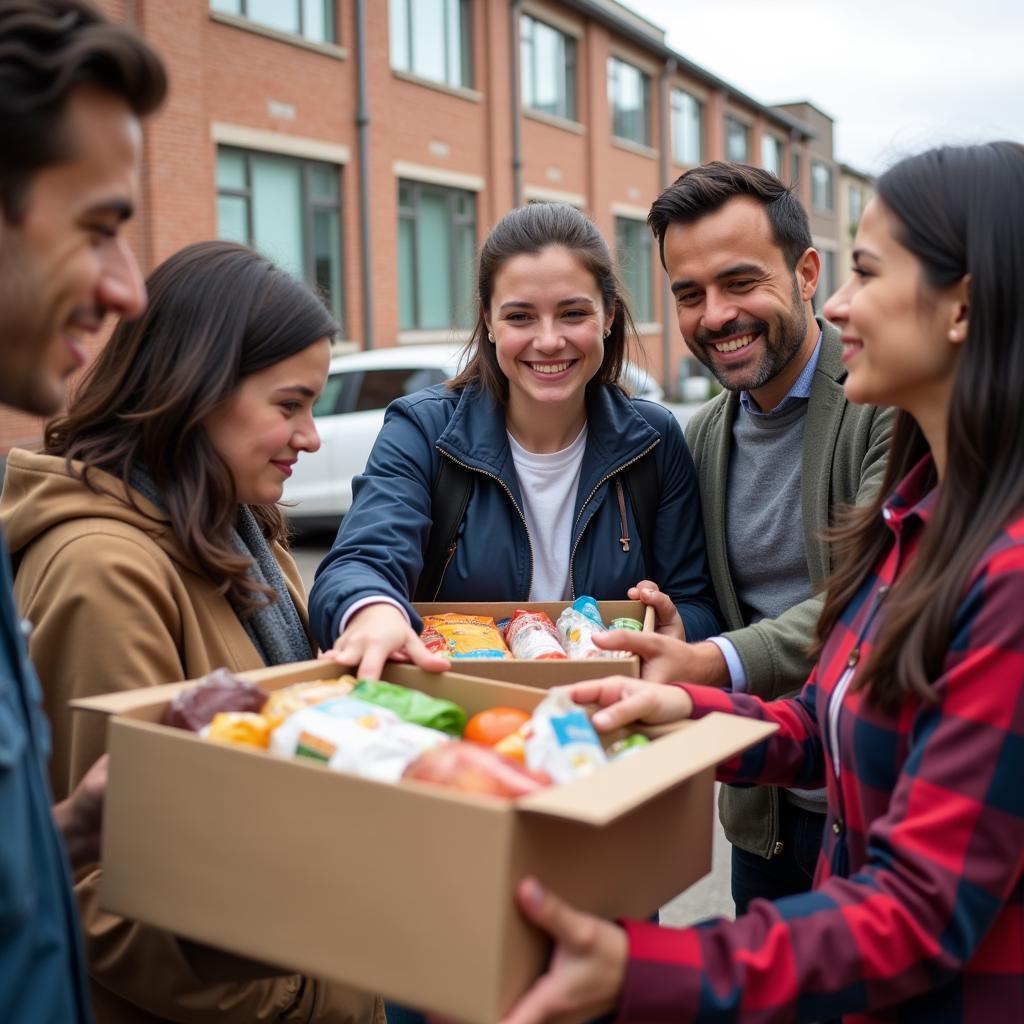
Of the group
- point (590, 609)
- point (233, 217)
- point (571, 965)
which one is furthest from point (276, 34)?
point (571, 965)

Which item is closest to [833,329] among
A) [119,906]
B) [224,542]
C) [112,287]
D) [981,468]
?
[981,468]

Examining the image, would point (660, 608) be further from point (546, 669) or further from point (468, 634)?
point (546, 669)

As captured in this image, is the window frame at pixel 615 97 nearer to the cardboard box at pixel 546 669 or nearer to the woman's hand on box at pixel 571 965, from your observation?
the cardboard box at pixel 546 669

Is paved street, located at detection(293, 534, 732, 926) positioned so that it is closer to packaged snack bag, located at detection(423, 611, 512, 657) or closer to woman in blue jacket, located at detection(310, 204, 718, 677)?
woman in blue jacket, located at detection(310, 204, 718, 677)

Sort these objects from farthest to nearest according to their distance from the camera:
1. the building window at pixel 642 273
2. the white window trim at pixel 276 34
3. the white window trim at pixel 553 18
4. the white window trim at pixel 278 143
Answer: the building window at pixel 642 273
the white window trim at pixel 553 18
the white window trim at pixel 278 143
the white window trim at pixel 276 34

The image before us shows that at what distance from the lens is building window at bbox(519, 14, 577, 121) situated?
827 inches

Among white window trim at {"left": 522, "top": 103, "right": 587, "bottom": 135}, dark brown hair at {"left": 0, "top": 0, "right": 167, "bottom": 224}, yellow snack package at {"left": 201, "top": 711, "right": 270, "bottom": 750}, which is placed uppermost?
white window trim at {"left": 522, "top": 103, "right": 587, "bottom": 135}

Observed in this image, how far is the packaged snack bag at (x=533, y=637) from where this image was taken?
2.16 metres

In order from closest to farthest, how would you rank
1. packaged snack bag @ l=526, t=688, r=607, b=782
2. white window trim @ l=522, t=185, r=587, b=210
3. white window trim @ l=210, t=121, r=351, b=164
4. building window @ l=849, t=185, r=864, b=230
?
packaged snack bag @ l=526, t=688, r=607, b=782 → white window trim @ l=210, t=121, r=351, b=164 → white window trim @ l=522, t=185, r=587, b=210 → building window @ l=849, t=185, r=864, b=230

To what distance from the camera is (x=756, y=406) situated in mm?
2818

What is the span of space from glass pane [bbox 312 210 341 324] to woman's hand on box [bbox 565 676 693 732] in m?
14.8

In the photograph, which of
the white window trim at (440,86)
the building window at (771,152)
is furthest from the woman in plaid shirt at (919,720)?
the building window at (771,152)

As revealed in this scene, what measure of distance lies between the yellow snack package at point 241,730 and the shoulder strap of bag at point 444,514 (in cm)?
115

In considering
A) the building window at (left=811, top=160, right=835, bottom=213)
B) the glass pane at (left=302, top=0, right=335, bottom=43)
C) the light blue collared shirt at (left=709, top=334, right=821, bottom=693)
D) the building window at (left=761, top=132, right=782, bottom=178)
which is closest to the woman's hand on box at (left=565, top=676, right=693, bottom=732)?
the light blue collared shirt at (left=709, top=334, right=821, bottom=693)
